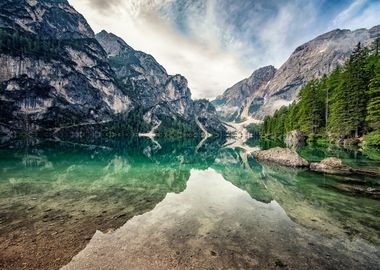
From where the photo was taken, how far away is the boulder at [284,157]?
33.6 meters

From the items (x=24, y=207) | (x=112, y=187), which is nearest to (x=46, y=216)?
(x=24, y=207)

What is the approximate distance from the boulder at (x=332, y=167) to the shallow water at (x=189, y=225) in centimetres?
366

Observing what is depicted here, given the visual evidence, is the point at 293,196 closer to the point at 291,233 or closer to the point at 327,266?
the point at 291,233

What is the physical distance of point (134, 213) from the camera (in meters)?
15.5

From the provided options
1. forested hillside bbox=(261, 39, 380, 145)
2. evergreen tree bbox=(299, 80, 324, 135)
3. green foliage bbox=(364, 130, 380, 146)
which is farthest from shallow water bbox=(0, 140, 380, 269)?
evergreen tree bbox=(299, 80, 324, 135)

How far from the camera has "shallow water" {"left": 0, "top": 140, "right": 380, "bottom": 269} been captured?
Answer: 9609 mm

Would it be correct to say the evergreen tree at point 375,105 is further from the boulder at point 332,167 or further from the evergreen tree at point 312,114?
the evergreen tree at point 312,114

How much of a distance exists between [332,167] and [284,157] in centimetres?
770

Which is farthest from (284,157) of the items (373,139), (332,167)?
(373,139)

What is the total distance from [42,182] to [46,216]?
37.8ft

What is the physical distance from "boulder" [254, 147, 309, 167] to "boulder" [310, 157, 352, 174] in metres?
2.36

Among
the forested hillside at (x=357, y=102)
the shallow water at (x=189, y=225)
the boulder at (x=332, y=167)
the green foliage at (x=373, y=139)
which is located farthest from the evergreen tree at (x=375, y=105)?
the shallow water at (x=189, y=225)

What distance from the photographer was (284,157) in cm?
3634

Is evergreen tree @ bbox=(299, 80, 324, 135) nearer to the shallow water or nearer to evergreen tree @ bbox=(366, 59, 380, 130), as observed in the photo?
evergreen tree @ bbox=(366, 59, 380, 130)
